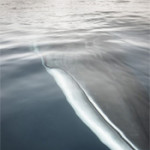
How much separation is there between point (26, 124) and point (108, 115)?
1.87 feet

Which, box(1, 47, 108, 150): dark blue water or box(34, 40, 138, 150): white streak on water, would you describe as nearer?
box(34, 40, 138, 150): white streak on water

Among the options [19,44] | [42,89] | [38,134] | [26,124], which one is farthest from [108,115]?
[19,44]

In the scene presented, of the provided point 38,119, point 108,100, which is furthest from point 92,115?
point 38,119

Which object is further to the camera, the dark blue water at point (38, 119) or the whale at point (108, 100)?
the dark blue water at point (38, 119)

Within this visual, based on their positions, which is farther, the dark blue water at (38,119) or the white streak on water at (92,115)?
the dark blue water at (38,119)

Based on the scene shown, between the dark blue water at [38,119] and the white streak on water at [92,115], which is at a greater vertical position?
the white streak on water at [92,115]

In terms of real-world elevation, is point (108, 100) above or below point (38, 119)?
above

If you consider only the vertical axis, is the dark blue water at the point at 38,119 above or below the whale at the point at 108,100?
below

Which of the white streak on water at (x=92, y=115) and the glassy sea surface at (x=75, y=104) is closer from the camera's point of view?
the white streak on water at (x=92, y=115)

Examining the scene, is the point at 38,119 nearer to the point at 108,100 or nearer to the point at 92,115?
the point at 92,115

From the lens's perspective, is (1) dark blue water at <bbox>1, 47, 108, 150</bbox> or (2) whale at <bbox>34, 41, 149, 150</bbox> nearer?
(2) whale at <bbox>34, 41, 149, 150</bbox>

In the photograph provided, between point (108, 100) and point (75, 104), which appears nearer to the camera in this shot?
point (108, 100)

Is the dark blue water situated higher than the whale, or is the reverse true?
the whale

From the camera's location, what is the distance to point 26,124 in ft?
5.57
